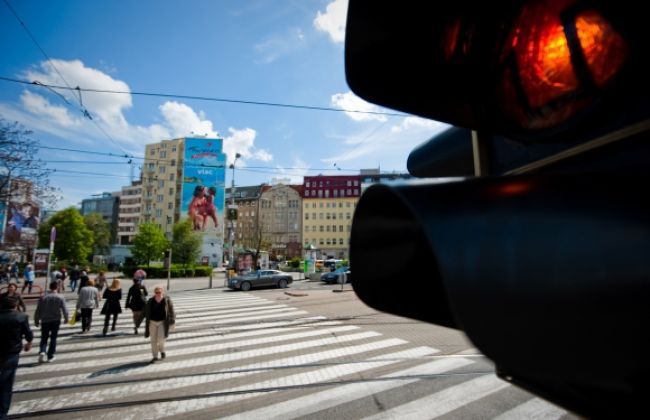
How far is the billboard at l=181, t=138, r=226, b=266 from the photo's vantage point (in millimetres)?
66750

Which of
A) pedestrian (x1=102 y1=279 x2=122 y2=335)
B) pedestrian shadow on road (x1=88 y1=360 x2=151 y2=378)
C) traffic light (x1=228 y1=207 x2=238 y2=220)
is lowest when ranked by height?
pedestrian shadow on road (x1=88 y1=360 x2=151 y2=378)

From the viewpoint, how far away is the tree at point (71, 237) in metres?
45.1

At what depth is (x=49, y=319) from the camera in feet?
24.8

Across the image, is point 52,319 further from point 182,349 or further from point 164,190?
point 164,190

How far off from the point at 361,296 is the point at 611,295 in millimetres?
909

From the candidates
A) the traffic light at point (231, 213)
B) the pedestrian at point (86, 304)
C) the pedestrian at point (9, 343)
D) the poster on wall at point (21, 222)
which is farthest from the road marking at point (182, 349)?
the traffic light at point (231, 213)

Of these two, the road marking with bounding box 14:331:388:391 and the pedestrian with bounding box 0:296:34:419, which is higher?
the pedestrian with bounding box 0:296:34:419

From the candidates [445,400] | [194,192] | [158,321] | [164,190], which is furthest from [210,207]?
[445,400]

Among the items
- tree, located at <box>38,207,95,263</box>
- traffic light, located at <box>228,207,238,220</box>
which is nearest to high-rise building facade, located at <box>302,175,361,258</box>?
tree, located at <box>38,207,95,263</box>

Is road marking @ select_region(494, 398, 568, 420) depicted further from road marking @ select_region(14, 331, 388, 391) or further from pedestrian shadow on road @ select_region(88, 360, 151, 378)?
pedestrian shadow on road @ select_region(88, 360, 151, 378)

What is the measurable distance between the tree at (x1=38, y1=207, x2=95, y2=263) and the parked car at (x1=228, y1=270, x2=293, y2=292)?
112 feet

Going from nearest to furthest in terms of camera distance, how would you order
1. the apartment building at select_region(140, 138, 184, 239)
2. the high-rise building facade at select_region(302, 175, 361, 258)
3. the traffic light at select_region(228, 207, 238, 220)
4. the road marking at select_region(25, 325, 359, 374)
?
the road marking at select_region(25, 325, 359, 374), the traffic light at select_region(228, 207, 238, 220), the apartment building at select_region(140, 138, 184, 239), the high-rise building facade at select_region(302, 175, 361, 258)

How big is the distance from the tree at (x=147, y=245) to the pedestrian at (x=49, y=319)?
122ft

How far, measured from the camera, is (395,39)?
1.17m
